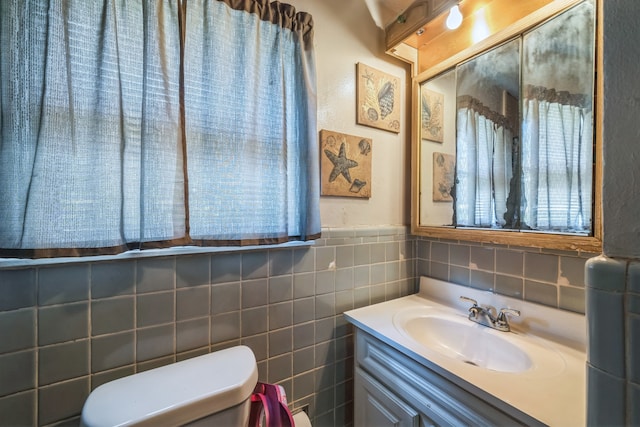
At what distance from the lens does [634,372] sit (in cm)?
30

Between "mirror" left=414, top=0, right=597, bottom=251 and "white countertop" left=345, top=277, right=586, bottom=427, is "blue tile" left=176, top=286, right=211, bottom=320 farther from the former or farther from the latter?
"mirror" left=414, top=0, right=597, bottom=251

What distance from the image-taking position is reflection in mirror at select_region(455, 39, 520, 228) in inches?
40.1

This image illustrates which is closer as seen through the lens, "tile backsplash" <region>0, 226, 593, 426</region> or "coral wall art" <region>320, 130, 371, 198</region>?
"tile backsplash" <region>0, 226, 593, 426</region>

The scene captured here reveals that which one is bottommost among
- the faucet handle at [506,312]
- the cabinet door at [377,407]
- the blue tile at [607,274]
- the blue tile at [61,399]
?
the cabinet door at [377,407]

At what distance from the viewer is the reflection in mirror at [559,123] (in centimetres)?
83

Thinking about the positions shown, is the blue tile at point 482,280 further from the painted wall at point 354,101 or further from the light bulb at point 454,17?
the light bulb at point 454,17

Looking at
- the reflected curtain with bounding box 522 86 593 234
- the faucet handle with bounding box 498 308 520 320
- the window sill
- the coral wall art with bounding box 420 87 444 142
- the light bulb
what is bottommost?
the faucet handle with bounding box 498 308 520 320

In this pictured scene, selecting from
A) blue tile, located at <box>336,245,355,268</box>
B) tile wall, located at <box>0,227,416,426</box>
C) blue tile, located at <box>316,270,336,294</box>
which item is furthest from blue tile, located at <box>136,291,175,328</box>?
blue tile, located at <box>336,245,355,268</box>

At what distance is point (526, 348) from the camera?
2.87 feet

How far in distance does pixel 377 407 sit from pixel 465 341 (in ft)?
1.45

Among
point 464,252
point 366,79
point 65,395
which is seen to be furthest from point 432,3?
point 65,395

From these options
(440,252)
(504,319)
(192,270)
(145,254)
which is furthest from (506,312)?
(145,254)

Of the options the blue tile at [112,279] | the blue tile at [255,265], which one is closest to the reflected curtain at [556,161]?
the blue tile at [255,265]

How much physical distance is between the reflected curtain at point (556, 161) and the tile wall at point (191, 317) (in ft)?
1.97
